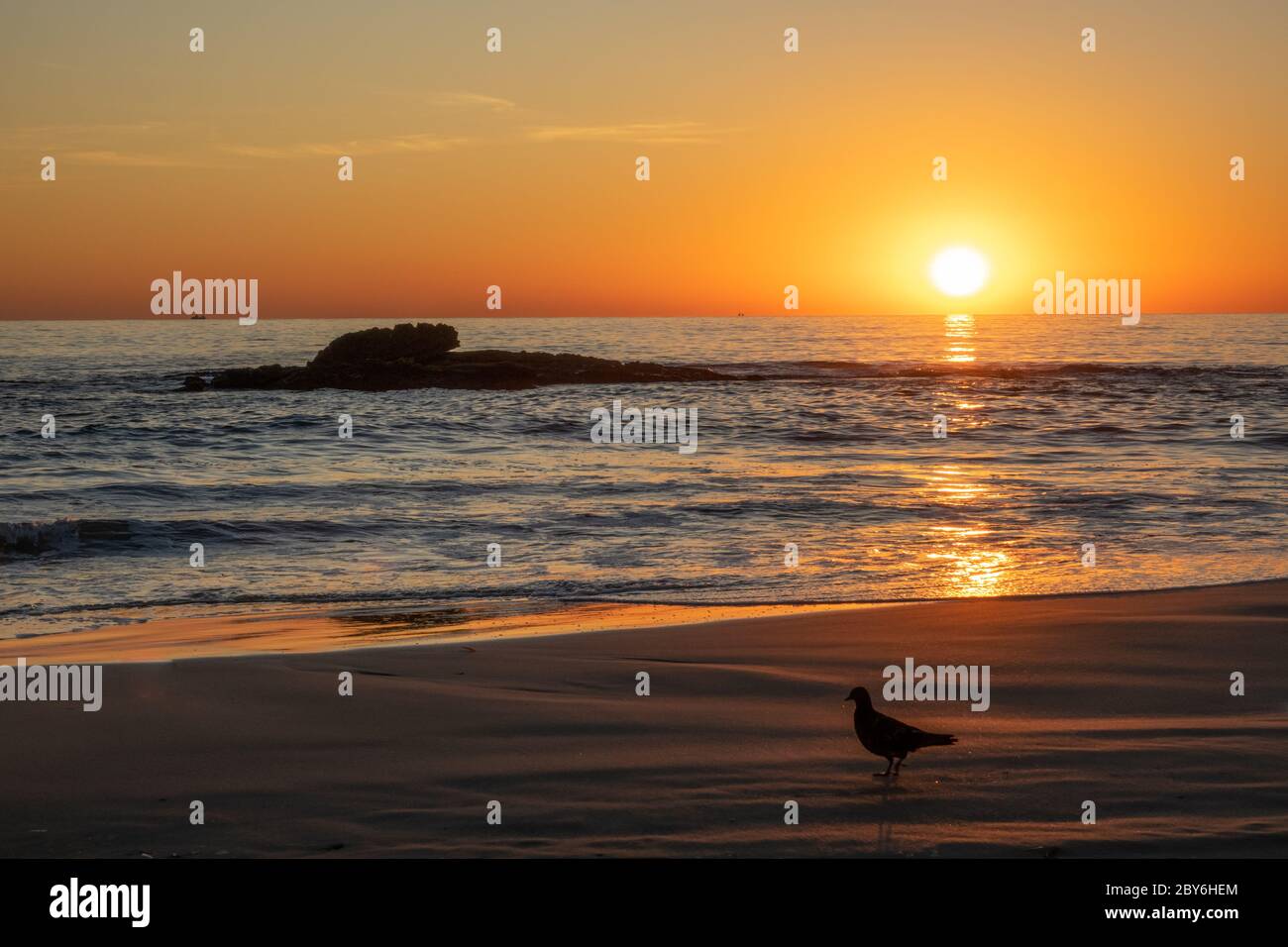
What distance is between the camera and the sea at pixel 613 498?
41.1ft

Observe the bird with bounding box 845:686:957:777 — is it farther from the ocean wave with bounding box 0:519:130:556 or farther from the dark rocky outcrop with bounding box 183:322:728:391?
the dark rocky outcrop with bounding box 183:322:728:391

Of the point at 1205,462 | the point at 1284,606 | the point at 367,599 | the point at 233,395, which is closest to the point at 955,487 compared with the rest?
the point at 1205,462

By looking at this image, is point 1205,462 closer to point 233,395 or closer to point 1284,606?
point 1284,606

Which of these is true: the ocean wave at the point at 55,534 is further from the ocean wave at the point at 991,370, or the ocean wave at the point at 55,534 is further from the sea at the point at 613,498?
the ocean wave at the point at 991,370

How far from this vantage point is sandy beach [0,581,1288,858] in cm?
518

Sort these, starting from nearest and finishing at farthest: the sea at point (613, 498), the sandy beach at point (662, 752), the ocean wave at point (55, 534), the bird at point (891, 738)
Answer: the sandy beach at point (662, 752) < the bird at point (891, 738) < the sea at point (613, 498) < the ocean wave at point (55, 534)

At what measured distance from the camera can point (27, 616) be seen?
11.1 m

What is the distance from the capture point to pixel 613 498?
62.4ft

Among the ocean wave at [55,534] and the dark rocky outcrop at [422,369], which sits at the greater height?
the dark rocky outcrop at [422,369]

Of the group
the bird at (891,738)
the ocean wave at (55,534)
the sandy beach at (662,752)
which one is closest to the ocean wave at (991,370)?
the ocean wave at (55,534)

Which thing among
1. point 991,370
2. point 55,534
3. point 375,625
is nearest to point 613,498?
point 55,534

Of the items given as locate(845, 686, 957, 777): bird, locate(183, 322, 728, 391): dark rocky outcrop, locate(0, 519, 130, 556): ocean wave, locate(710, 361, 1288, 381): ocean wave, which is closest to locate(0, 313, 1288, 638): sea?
locate(0, 519, 130, 556): ocean wave

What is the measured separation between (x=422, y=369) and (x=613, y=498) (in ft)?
97.6

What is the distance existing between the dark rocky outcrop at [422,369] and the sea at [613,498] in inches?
105
